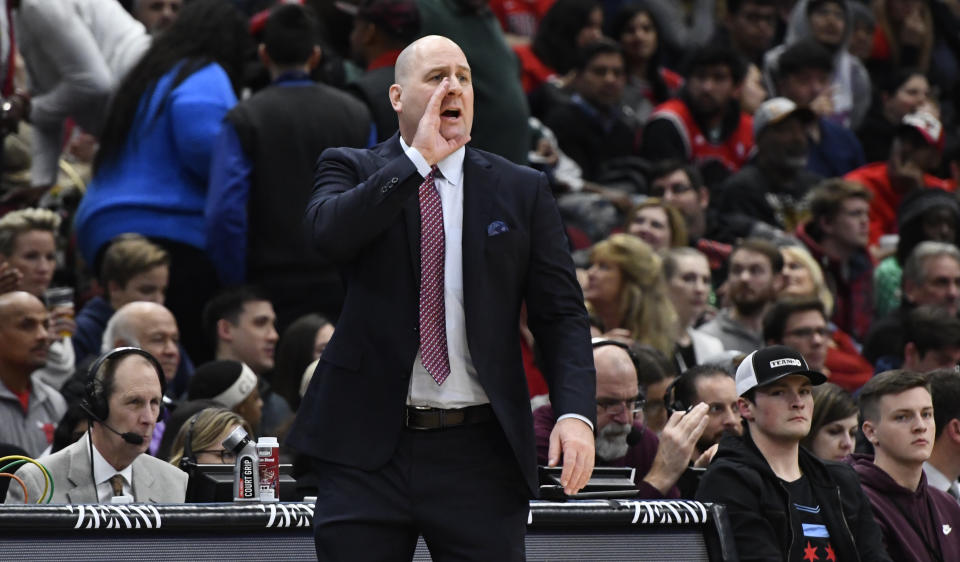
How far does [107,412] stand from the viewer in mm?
5797

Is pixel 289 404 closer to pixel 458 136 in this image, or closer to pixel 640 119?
pixel 458 136

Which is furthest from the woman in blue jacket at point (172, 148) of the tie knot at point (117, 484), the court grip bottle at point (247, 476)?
the court grip bottle at point (247, 476)

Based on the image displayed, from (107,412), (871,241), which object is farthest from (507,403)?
(871,241)

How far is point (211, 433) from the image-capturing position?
6207 millimetres

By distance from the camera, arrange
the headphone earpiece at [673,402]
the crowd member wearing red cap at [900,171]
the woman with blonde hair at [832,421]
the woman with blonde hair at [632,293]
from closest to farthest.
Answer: the headphone earpiece at [673,402] → the woman with blonde hair at [832,421] → the woman with blonde hair at [632,293] → the crowd member wearing red cap at [900,171]

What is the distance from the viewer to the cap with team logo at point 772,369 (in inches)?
231

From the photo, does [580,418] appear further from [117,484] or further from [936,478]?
[936,478]

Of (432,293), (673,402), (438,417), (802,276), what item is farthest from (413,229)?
(802,276)

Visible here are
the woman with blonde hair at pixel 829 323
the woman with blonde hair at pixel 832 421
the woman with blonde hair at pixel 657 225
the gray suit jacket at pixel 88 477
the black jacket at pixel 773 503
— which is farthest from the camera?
the woman with blonde hair at pixel 657 225

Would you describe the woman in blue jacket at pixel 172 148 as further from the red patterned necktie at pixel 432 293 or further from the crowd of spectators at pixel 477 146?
the red patterned necktie at pixel 432 293

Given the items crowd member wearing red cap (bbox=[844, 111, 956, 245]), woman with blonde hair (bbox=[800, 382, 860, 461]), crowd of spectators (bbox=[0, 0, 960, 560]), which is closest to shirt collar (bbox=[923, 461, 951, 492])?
crowd of spectators (bbox=[0, 0, 960, 560])

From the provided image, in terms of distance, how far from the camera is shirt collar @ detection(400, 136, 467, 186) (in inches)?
147

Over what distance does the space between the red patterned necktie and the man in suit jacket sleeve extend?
0.04 ft

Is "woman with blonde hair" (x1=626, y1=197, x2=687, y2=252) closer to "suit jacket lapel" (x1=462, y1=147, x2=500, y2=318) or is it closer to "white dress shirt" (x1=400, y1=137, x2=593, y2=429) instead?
"suit jacket lapel" (x1=462, y1=147, x2=500, y2=318)
